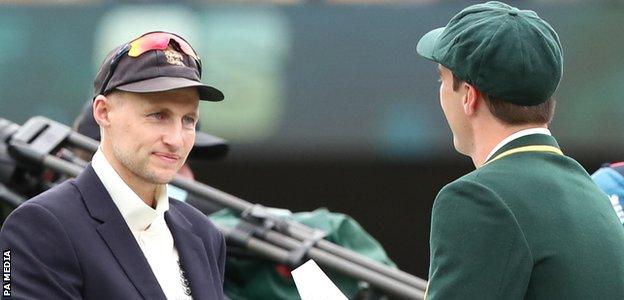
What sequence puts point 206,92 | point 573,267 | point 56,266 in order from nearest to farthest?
point 573,267 → point 56,266 → point 206,92

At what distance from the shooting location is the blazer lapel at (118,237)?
2680mm

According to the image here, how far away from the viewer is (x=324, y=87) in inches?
306

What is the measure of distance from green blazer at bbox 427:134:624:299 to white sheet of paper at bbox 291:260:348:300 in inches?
12.2

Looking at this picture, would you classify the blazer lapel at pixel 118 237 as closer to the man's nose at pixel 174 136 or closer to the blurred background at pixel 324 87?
the man's nose at pixel 174 136

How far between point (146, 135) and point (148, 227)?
19 cm

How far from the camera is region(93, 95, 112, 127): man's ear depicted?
2.78m

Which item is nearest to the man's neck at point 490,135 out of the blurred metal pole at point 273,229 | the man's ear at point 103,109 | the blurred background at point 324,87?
the man's ear at point 103,109

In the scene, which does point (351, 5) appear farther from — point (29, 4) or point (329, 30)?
point (29, 4)

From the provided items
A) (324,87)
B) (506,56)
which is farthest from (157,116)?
(324,87)

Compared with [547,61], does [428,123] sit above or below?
below

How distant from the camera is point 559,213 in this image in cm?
245

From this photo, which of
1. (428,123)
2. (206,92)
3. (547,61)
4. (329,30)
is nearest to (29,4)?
(329,30)

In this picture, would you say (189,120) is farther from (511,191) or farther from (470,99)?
(511,191)

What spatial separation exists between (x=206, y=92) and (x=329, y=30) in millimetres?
4857
